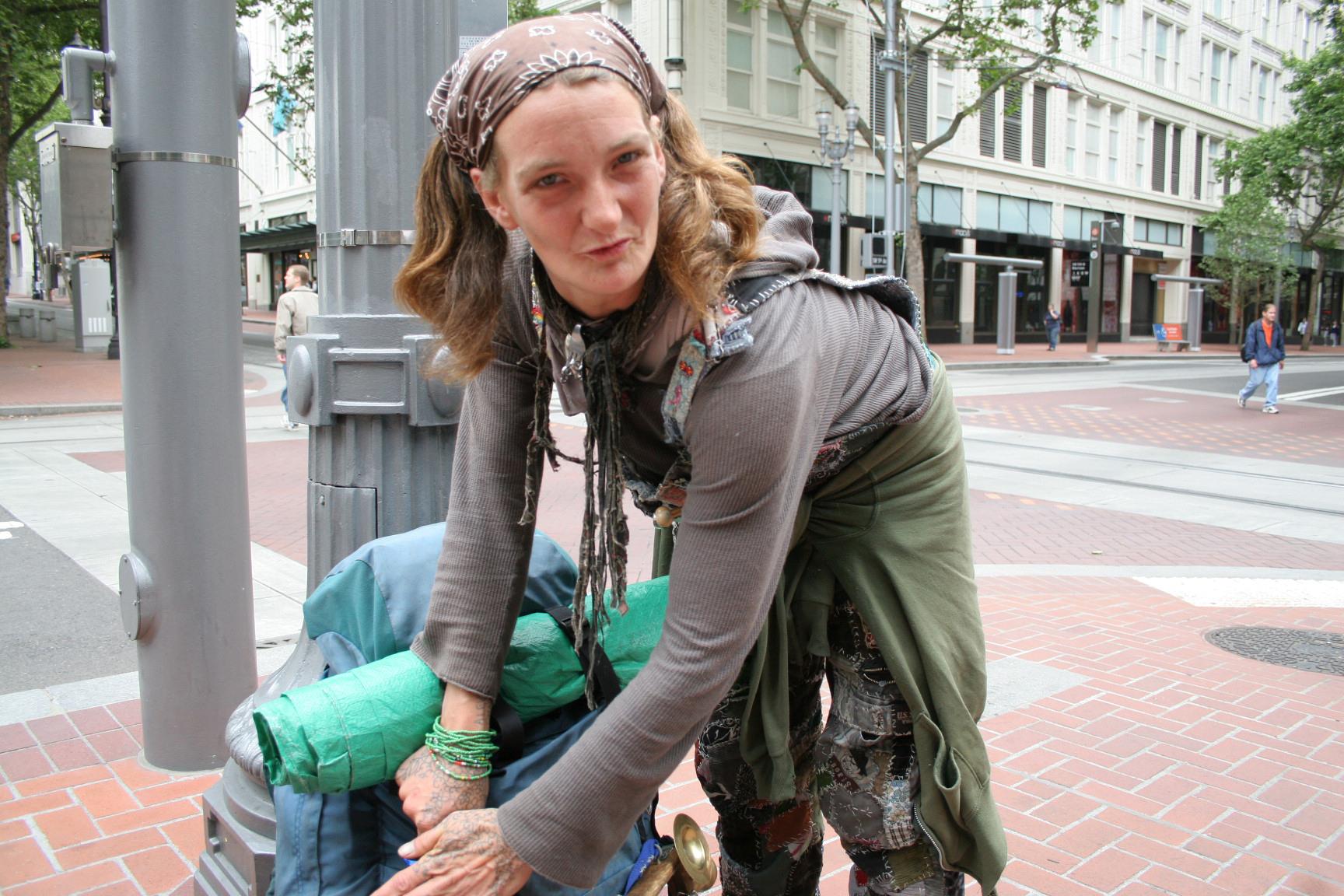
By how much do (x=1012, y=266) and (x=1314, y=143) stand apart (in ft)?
35.2

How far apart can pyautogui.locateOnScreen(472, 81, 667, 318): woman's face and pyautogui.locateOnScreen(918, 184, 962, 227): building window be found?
3479cm

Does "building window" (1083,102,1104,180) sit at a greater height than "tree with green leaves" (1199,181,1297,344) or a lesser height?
greater

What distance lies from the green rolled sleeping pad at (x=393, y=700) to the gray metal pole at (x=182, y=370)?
203 centimetres

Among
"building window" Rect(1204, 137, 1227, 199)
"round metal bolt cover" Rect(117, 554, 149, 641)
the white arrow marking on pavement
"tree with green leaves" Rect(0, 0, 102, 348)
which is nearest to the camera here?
"round metal bolt cover" Rect(117, 554, 149, 641)

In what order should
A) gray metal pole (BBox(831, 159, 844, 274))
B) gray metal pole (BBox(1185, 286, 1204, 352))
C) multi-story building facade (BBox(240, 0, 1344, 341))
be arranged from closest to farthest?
gray metal pole (BBox(831, 159, 844, 274)) < multi-story building facade (BBox(240, 0, 1344, 341)) < gray metal pole (BBox(1185, 286, 1204, 352))

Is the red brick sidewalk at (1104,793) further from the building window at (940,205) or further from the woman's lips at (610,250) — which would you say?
the building window at (940,205)

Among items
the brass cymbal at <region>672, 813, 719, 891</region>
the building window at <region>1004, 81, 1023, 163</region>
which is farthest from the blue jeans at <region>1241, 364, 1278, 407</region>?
the building window at <region>1004, 81, 1023, 163</region>

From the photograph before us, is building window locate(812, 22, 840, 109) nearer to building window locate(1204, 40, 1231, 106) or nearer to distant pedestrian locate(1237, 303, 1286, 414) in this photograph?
distant pedestrian locate(1237, 303, 1286, 414)

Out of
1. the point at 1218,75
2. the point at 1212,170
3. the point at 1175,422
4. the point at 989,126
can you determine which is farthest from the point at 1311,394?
the point at 1218,75

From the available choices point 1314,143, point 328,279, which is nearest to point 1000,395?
point 328,279

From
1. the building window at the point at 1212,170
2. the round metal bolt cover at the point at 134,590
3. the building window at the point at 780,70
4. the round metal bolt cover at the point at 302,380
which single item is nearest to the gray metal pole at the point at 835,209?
the building window at the point at 780,70

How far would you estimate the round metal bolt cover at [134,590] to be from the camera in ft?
11.0

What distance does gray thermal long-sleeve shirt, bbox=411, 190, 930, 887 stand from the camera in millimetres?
1315

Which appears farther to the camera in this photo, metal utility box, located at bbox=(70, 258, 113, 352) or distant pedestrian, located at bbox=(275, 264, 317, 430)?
metal utility box, located at bbox=(70, 258, 113, 352)
